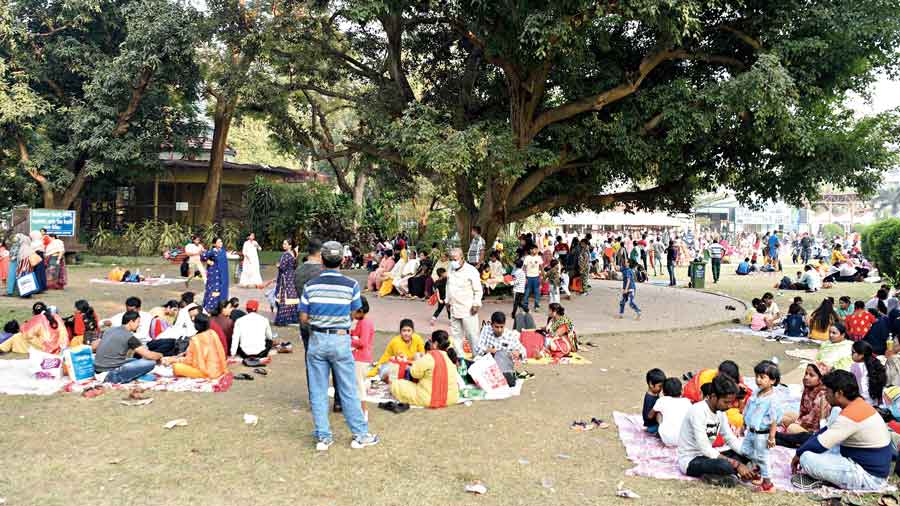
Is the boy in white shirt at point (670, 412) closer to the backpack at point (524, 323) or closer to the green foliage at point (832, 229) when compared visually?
the backpack at point (524, 323)

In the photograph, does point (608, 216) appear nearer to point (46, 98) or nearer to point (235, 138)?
point (235, 138)

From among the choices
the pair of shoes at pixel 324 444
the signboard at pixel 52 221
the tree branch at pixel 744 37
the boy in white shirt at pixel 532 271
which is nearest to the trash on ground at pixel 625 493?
the pair of shoes at pixel 324 444

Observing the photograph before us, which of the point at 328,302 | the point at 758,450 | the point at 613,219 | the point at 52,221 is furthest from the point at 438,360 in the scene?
the point at 613,219

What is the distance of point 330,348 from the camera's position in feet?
20.0

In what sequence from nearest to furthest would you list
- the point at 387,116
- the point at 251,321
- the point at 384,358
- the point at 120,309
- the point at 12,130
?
the point at 384,358, the point at 251,321, the point at 120,309, the point at 387,116, the point at 12,130

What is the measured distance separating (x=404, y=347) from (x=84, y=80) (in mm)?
22191

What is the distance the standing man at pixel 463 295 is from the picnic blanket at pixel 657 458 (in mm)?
3020

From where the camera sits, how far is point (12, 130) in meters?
23.5

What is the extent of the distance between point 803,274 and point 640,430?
54.4 ft

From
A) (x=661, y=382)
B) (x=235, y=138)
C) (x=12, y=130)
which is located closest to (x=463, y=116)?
(x=661, y=382)

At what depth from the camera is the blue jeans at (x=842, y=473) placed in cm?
524

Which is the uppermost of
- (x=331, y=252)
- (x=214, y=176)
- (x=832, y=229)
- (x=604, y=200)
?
(x=214, y=176)

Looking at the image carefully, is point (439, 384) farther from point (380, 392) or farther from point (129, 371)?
point (129, 371)

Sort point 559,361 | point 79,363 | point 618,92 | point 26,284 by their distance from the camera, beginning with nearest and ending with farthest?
point 79,363 < point 559,361 < point 618,92 < point 26,284
